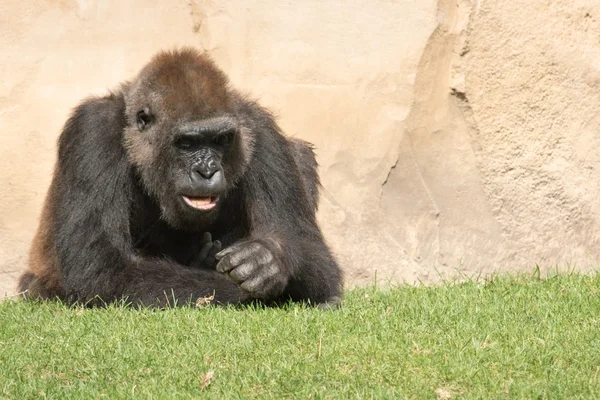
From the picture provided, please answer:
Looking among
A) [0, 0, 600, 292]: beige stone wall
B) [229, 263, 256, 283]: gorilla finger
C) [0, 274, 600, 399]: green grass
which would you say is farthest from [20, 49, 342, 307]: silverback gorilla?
[0, 0, 600, 292]: beige stone wall

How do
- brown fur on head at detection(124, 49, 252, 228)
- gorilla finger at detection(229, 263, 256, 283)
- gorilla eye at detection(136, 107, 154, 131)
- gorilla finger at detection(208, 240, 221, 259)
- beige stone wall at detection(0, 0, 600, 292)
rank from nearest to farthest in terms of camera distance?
gorilla finger at detection(229, 263, 256, 283) → brown fur on head at detection(124, 49, 252, 228) → gorilla eye at detection(136, 107, 154, 131) → gorilla finger at detection(208, 240, 221, 259) → beige stone wall at detection(0, 0, 600, 292)

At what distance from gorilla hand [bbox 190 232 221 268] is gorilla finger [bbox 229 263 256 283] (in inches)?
40.7

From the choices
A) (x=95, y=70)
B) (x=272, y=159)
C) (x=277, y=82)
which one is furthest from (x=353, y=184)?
(x=95, y=70)

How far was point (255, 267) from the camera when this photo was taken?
6.25 meters

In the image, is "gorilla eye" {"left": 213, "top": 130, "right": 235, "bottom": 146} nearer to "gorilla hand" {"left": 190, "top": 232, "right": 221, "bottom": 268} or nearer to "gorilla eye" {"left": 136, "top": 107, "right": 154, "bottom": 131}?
"gorilla eye" {"left": 136, "top": 107, "right": 154, "bottom": 131}

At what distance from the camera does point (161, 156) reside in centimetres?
672

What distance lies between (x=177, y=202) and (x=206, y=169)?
31 centimetres

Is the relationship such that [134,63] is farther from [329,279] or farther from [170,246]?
[329,279]

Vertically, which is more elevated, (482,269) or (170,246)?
(170,246)

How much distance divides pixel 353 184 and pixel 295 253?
2.37m

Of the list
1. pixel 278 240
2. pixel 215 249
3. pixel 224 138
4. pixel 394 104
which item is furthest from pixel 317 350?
pixel 394 104

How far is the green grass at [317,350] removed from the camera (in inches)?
182

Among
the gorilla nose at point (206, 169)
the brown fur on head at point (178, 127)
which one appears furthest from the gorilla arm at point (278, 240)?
the gorilla nose at point (206, 169)

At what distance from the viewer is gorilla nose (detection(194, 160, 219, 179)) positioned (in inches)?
259
